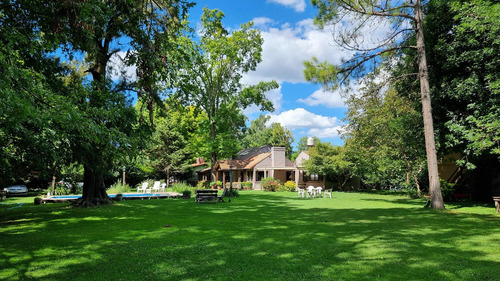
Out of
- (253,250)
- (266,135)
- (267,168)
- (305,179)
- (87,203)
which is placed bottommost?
(253,250)

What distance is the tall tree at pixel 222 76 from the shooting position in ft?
98.6

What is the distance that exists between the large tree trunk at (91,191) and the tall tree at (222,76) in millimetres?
15823

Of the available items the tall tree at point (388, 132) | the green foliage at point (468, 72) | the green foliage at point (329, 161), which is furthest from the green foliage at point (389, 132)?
the green foliage at point (329, 161)

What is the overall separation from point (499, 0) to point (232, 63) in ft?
78.8

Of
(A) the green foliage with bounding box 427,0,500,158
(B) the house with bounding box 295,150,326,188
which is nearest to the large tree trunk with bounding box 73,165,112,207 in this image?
(A) the green foliage with bounding box 427,0,500,158

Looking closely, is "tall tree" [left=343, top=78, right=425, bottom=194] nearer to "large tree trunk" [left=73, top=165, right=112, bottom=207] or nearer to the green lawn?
the green lawn

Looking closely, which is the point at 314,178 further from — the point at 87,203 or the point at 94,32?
the point at 94,32

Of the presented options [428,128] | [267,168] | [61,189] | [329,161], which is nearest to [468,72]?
[428,128]

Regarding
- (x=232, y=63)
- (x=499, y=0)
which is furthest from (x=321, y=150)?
(x=499, y=0)

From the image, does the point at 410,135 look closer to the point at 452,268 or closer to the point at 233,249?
the point at 452,268

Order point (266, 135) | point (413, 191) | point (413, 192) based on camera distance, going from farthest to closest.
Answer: point (266, 135) → point (413, 192) → point (413, 191)

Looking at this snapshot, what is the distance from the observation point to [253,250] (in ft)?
19.2

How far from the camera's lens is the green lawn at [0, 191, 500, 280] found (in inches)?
176

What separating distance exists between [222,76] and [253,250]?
93.2ft
